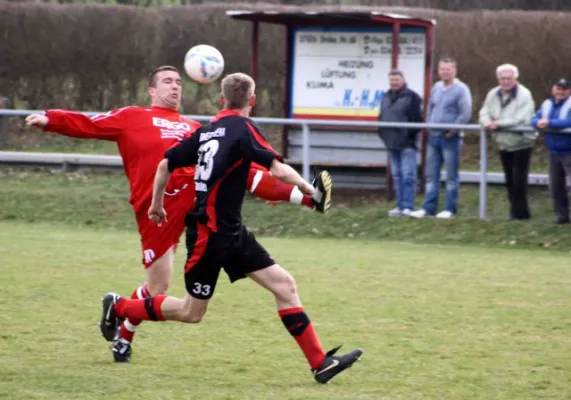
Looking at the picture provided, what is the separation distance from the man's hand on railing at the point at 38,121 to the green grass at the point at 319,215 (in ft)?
26.8

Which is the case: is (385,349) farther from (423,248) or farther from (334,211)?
(334,211)

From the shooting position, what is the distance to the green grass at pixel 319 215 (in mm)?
15094

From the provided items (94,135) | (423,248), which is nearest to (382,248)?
(423,248)

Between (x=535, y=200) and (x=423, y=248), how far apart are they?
2059 millimetres

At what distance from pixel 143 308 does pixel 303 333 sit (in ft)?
3.40

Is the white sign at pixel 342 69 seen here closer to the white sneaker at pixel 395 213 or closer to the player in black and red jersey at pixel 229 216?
the white sneaker at pixel 395 213

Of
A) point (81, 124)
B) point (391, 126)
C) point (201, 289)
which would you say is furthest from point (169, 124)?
point (391, 126)

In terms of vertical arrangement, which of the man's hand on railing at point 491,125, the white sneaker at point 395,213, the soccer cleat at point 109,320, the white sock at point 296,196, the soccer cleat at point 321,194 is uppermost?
the soccer cleat at point 321,194

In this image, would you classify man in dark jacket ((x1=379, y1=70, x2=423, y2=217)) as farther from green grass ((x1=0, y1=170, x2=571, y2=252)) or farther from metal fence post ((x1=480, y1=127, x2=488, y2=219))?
metal fence post ((x1=480, y1=127, x2=488, y2=219))

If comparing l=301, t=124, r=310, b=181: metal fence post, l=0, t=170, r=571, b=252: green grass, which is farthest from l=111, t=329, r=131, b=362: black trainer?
l=301, t=124, r=310, b=181: metal fence post

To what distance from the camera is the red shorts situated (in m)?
7.98

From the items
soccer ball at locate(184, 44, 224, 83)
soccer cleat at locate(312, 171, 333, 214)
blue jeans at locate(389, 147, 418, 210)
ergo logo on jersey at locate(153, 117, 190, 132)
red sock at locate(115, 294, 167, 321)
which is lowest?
blue jeans at locate(389, 147, 418, 210)

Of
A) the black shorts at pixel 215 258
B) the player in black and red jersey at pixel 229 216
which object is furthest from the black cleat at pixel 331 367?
the black shorts at pixel 215 258

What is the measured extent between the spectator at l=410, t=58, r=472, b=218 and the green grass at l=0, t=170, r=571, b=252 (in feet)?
0.85
